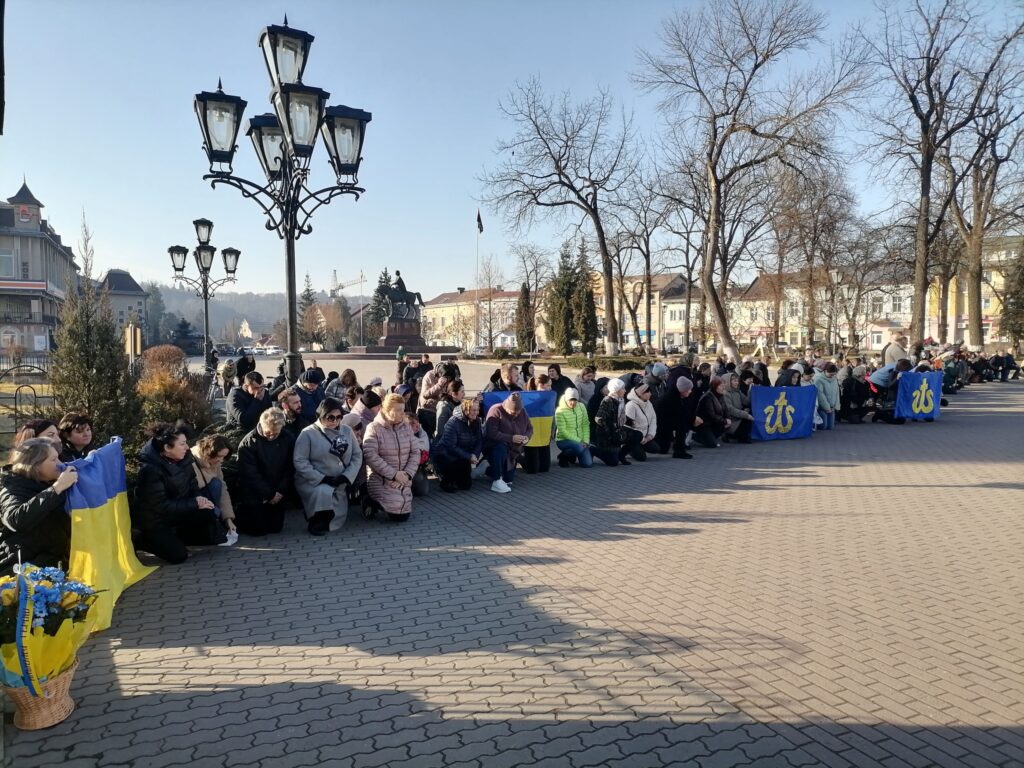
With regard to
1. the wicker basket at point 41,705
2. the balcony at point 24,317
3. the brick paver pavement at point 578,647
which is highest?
the balcony at point 24,317

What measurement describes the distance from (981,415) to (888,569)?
16.2 m

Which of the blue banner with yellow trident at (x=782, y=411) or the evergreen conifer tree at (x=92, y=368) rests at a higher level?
the evergreen conifer tree at (x=92, y=368)

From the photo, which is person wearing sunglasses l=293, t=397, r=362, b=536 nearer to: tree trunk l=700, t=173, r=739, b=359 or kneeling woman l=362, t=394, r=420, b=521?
kneeling woman l=362, t=394, r=420, b=521

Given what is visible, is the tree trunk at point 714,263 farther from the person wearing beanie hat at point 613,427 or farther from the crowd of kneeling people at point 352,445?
the person wearing beanie hat at point 613,427

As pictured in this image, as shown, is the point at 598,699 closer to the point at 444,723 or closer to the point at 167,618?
the point at 444,723

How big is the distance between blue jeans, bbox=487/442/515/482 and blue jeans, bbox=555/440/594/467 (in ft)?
6.10

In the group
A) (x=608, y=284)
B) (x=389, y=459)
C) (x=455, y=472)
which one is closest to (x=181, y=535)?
(x=389, y=459)

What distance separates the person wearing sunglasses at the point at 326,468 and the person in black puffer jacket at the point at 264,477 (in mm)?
182

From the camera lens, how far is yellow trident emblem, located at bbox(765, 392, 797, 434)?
1555cm

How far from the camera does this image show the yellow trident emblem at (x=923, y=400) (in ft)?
61.3

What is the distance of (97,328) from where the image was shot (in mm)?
9219

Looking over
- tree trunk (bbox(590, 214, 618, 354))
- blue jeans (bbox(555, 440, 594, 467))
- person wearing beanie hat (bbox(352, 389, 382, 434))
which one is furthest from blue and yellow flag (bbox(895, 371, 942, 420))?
tree trunk (bbox(590, 214, 618, 354))

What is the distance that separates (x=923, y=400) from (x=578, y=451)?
11.5 meters

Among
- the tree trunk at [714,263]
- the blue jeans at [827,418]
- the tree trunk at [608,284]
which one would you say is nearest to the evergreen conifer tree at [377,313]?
the tree trunk at [608,284]
